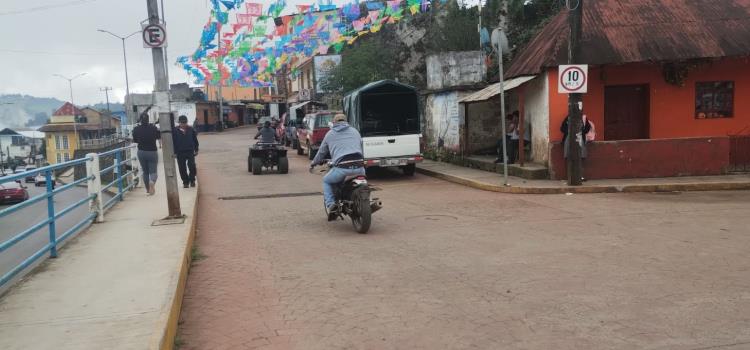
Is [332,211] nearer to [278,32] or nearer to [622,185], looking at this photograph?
[622,185]

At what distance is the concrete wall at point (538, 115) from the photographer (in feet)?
51.4

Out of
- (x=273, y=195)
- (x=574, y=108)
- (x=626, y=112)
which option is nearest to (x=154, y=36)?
(x=273, y=195)

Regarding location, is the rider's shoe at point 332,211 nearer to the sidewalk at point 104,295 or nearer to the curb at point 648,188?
the sidewalk at point 104,295

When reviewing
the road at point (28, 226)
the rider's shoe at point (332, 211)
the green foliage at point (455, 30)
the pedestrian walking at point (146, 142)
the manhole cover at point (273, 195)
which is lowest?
the road at point (28, 226)

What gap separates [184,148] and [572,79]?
8.89 m

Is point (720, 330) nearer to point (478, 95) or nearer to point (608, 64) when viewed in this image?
point (608, 64)

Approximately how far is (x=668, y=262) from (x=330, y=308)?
386cm

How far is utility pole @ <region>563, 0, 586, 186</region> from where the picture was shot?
1327 cm

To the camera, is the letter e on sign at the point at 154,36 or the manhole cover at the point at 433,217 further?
the manhole cover at the point at 433,217

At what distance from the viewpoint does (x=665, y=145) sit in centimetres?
1444

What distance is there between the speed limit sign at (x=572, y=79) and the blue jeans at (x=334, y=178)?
19.4 feet

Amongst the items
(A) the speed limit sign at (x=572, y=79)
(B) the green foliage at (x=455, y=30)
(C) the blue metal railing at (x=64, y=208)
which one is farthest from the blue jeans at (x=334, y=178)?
(B) the green foliage at (x=455, y=30)

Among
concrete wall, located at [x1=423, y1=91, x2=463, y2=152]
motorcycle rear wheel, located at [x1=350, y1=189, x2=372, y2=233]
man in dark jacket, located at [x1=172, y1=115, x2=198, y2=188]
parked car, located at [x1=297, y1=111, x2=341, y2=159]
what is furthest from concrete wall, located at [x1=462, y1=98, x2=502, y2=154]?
motorcycle rear wheel, located at [x1=350, y1=189, x2=372, y2=233]

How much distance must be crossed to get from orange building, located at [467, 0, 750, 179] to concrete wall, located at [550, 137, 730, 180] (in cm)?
2
